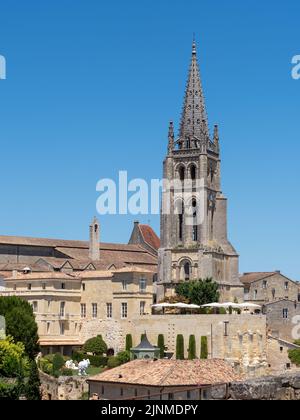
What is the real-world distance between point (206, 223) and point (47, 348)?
108 ft

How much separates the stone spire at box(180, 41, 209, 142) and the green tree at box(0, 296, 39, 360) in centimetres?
4129

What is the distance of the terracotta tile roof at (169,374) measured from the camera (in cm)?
4891

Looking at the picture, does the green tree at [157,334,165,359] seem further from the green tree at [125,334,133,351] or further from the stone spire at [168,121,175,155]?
the stone spire at [168,121,175,155]

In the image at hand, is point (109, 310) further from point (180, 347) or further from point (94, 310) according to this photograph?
point (180, 347)

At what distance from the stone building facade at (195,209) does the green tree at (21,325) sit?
103 ft

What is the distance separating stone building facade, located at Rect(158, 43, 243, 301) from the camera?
98188 mm

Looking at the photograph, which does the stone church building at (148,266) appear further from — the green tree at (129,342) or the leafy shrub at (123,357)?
the leafy shrub at (123,357)

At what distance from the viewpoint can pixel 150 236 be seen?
118 m

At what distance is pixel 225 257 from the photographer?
9975 cm

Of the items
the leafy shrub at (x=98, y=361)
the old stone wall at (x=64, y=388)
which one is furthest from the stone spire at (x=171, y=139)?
the old stone wall at (x=64, y=388)

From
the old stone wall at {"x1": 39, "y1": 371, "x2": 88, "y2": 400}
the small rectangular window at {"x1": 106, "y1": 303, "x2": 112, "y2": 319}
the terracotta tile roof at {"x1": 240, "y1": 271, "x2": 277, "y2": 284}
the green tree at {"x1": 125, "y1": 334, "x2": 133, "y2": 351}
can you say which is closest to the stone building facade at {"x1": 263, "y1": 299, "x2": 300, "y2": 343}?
the terracotta tile roof at {"x1": 240, "y1": 271, "x2": 277, "y2": 284}

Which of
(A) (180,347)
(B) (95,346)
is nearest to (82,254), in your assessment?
(B) (95,346)

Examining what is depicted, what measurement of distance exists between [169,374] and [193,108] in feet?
194

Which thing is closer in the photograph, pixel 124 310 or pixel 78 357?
pixel 78 357
